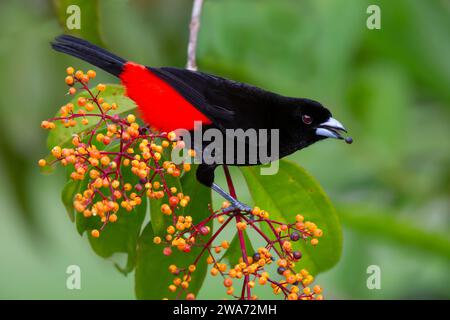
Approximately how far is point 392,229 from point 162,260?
1.15 meters

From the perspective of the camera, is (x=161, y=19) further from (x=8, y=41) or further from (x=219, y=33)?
(x=8, y=41)

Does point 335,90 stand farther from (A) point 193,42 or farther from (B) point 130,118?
(B) point 130,118

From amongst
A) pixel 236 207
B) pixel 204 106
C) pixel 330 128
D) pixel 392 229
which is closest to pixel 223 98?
pixel 204 106

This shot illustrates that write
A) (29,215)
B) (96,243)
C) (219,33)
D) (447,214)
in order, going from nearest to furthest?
(96,243) < (29,215) < (219,33) < (447,214)

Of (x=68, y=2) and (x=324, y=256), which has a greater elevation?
(x=68, y=2)

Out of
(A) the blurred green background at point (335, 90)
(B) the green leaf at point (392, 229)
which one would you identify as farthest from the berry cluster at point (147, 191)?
(B) the green leaf at point (392, 229)

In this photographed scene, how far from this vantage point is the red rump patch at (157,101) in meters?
2.74

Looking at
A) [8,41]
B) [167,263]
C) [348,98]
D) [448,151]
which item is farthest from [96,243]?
[448,151]

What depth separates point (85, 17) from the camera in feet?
9.46

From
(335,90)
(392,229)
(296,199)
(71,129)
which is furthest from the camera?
(335,90)

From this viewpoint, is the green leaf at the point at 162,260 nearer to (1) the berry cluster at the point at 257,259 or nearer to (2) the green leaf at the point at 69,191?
(1) the berry cluster at the point at 257,259

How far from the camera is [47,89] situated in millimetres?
3307

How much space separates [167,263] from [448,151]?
6.44 ft

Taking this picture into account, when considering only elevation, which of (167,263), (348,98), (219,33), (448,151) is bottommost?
(167,263)
